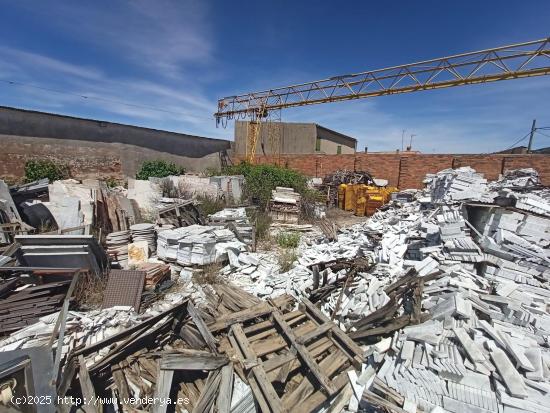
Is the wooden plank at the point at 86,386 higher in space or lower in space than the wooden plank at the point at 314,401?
higher

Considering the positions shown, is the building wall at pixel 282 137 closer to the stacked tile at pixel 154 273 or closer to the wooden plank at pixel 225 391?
the stacked tile at pixel 154 273

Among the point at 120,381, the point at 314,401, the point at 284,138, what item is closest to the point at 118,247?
the point at 120,381

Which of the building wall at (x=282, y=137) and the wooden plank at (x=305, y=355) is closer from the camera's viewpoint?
the wooden plank at (x=305, y=355)

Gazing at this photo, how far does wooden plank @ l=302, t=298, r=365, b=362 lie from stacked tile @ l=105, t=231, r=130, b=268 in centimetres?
454

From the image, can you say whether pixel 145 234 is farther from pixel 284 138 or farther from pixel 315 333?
pixel 284 138

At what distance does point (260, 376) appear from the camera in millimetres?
3250

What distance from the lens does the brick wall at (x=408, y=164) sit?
39.9ft

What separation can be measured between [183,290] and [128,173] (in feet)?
40.8

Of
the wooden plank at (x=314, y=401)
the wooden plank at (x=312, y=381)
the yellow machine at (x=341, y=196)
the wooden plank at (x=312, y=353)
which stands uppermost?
the yellow machine at (x=341, y=196)

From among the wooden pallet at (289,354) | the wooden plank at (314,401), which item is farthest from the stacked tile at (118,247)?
the wooden plank at (314,401)

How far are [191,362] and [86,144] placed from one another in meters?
14.7

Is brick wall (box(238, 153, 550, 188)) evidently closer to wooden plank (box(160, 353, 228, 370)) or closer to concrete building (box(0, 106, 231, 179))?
concrete building (box(0, 106, 231, 179))

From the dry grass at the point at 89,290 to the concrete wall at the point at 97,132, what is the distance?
36.1ft

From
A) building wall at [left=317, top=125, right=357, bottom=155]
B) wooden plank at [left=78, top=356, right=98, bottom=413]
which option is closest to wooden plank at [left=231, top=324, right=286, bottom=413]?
wooden plank at [left=78, top=356, right=98, bottom=413]
